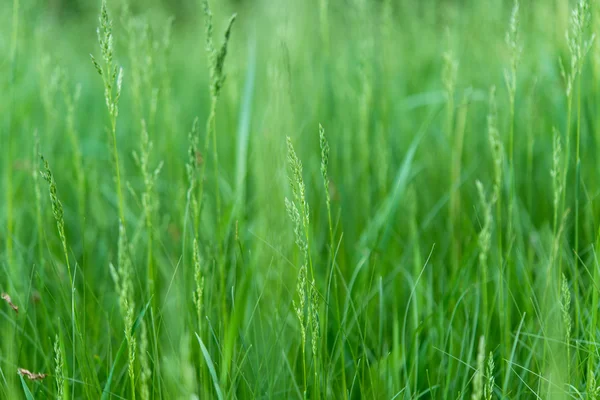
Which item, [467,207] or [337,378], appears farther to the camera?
[467,207]

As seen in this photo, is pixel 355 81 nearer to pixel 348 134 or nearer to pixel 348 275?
pixel 348 134

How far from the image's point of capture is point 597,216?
1678mm

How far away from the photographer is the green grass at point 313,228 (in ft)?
3.77

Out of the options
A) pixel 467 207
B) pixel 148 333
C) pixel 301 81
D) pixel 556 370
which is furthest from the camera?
pixel 301 81

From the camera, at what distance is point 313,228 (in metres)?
1.94

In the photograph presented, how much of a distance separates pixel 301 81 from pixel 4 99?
4.73 feet

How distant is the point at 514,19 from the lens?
130 cm

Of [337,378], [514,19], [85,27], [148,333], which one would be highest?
[85,27]

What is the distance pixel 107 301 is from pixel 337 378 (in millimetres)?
868

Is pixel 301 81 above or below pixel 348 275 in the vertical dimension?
Result: above

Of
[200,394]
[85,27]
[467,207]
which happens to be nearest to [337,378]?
[200,394]

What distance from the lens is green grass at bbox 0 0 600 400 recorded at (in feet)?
3.77

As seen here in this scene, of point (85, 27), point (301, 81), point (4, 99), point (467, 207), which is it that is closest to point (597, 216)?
point (467, 207)

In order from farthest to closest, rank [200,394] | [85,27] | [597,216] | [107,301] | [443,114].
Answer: [85,27], [443,114], [107,301], [597,216], [200,394]
